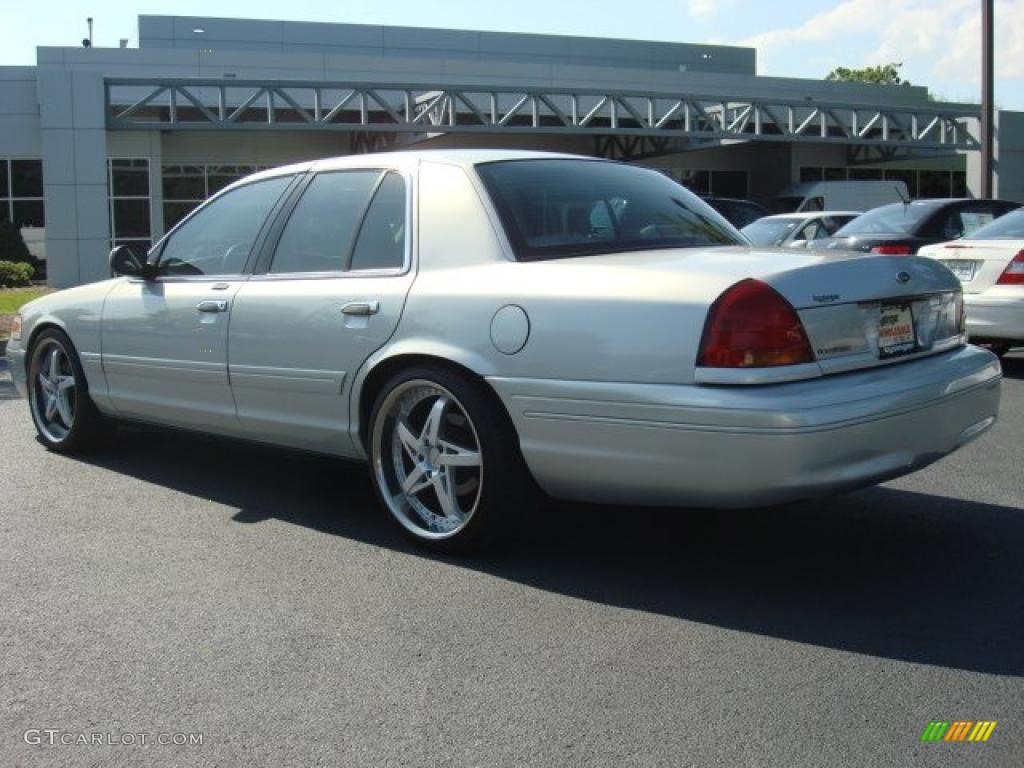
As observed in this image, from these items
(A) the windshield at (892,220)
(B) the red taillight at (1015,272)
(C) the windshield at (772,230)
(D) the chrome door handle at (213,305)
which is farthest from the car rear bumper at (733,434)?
(C) the windshield at (772,230)

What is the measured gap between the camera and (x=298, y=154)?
36500 millimetres

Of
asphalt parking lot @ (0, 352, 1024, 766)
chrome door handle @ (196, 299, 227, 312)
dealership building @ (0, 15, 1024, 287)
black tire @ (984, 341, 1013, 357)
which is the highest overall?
dealership building @ (0, 15, 1024, 287)

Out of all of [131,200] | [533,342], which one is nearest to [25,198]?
[131,200]

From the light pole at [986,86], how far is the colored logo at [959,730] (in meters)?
21.7

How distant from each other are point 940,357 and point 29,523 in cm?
405

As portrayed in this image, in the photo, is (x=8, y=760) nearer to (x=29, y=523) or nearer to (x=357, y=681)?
(x=357, y=681)

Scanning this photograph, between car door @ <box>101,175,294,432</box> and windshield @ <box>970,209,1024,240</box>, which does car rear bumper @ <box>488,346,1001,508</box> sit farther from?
windshield @ <box>970,209,1024,240</box>

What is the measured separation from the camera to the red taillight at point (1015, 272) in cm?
920

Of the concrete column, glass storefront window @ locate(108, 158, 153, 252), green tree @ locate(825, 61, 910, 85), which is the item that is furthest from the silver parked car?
green tree @ locate(825, 61, 910, 85)

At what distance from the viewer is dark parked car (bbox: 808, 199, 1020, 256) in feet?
38.4

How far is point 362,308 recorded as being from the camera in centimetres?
485

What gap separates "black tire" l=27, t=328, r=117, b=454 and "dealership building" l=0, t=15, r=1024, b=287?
20.1 meters

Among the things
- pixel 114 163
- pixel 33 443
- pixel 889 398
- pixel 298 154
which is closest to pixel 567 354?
pixel 889 398

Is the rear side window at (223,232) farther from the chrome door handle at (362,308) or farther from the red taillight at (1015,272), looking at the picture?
the red taillight at (1015,272)
